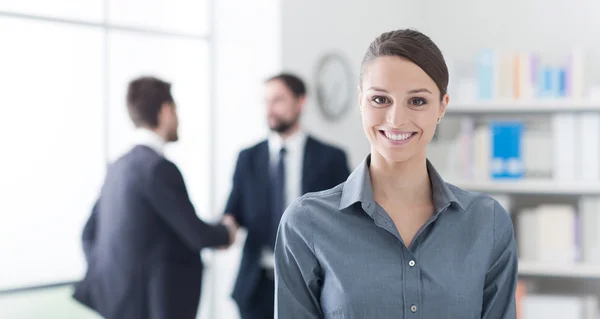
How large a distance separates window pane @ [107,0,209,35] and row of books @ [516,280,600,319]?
228cm

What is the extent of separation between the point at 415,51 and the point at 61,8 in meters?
2.61

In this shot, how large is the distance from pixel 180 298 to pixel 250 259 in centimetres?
49

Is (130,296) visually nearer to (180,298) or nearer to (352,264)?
(180,298)

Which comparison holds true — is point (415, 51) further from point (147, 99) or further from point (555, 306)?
point (555, 306)

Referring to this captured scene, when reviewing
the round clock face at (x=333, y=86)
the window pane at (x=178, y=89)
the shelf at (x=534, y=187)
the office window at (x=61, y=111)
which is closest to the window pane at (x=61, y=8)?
the office window at (x=61, y=111)

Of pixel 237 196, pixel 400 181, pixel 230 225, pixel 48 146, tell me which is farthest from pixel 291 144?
pixel 400 181

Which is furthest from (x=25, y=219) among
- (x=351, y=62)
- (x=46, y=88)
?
(x=351, y=62)

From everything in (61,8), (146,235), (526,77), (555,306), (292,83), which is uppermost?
(61,8)

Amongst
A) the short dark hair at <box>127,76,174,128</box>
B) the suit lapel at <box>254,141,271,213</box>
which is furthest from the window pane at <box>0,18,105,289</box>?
the suit lapel at <box>254,141,271,213</box>

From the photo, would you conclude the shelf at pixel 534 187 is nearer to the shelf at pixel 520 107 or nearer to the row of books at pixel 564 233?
the row of books at pixel 564 233

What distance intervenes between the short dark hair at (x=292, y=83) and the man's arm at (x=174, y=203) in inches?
32.4

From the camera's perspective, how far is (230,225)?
3.48 meters

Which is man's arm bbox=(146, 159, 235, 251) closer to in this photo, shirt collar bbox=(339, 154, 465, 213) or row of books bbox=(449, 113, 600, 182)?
shirt collar bbox=(339, 154, 465, 213)

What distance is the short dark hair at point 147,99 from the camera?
3.19 meters
